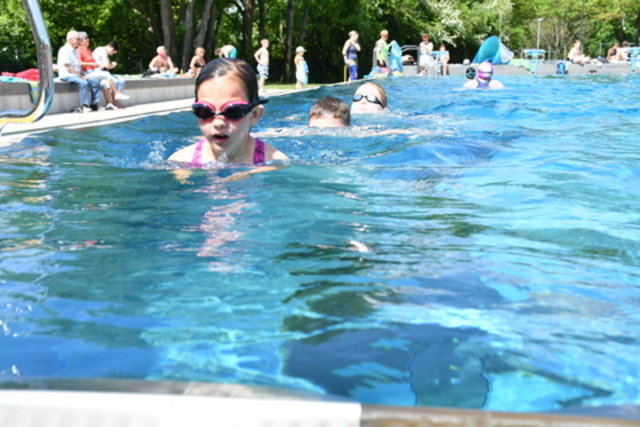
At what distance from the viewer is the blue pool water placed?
1.71m

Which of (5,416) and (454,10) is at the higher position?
(454,10)

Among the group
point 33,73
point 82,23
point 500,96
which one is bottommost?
point 500,96

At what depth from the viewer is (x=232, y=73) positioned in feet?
15.5

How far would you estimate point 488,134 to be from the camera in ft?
23.9

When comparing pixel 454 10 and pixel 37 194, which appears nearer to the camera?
pixel 37 194

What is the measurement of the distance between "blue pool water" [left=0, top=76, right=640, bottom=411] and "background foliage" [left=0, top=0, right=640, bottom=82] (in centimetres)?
2048

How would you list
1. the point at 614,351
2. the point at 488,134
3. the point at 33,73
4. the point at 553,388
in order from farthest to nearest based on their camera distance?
the point at 33,73, the point at 488,134, the point at 614,351, the point at 553,388

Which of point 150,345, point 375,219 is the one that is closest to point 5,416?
point 150,345

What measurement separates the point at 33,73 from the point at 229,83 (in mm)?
8665

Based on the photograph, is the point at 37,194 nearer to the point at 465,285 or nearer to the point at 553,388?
the point at 465,285

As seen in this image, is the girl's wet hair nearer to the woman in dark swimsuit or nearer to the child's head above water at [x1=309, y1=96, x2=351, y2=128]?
the child's head above water at [x1=309, y1=96, x2=351, y2=128]

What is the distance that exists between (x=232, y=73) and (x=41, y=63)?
128cm

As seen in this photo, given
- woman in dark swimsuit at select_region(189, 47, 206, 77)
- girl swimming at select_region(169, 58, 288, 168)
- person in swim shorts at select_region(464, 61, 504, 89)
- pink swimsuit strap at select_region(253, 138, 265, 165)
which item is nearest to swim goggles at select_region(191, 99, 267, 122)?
girl swimming at select_region(169, 58, 288, 168)

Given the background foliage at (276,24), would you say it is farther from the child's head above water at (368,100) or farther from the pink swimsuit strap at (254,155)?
the pink swimsuit strap at (254,155)
